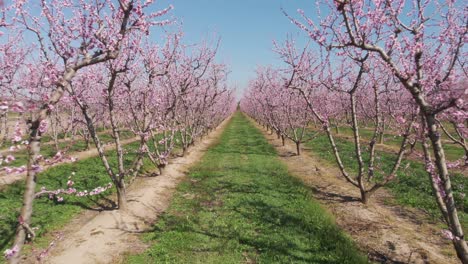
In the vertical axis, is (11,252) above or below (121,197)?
above

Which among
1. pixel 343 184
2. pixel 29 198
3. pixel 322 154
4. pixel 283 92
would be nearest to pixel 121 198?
pixel 29 198

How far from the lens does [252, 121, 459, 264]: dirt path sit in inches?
360

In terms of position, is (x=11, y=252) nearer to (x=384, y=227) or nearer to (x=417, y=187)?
(x=384, y=227)

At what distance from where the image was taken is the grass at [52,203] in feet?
35.8

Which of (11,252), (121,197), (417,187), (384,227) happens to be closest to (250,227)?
(384,227)

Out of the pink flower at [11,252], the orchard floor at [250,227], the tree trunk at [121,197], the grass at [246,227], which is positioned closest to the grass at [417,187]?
the orchard floor at [250,227]

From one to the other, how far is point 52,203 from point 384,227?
12.5 m

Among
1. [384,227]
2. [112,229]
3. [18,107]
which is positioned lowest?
[112,229]

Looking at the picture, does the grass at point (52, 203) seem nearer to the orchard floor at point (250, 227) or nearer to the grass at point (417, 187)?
the orchard floor at point (250, 227)

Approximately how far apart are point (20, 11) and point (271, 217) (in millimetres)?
10477

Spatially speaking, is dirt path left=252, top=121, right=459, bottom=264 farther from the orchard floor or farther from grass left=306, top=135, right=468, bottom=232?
grass left=306, top=135, right=468, bottom=232

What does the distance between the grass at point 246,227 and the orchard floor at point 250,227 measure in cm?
3

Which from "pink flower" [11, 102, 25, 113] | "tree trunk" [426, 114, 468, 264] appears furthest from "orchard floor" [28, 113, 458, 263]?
"pink flower" [11, 102, 25, 113]

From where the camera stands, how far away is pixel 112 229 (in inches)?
446
